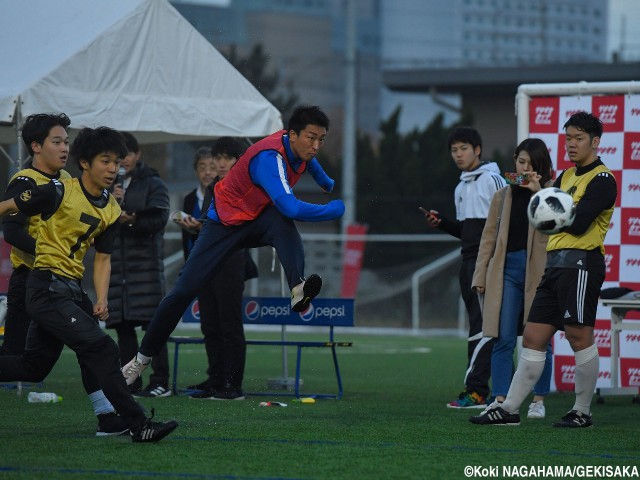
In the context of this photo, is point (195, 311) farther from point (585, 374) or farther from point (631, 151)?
point (585, 374)

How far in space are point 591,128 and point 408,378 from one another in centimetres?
524

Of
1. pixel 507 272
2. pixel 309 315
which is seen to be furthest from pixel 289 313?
pixel 507 272

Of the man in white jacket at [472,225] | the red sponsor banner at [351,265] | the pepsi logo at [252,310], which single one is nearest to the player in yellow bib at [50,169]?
the man in white jacket at [472,225]

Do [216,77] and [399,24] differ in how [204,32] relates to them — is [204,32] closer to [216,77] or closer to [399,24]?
[216,77]

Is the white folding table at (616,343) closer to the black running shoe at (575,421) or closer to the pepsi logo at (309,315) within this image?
the black running shoe at (575,421)

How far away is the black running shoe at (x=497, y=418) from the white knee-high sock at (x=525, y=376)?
0.11 feet

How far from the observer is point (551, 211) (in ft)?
23.1

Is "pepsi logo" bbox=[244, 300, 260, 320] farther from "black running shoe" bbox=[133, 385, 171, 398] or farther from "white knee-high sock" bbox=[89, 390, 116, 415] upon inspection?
"white knee-high sock" bbox=[89, 390, 116, 415]

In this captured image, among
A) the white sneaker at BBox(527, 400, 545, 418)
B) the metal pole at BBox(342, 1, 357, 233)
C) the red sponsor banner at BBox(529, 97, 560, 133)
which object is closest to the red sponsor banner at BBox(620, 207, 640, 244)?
the red sponsor banner at BBox(529, 97, 560, 133)

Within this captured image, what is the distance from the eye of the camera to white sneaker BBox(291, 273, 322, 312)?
7422 millimetres

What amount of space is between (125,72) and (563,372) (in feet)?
15.1

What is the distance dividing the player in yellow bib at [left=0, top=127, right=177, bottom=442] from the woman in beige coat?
2.77 meters

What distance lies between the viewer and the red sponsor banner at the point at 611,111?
10.2 m

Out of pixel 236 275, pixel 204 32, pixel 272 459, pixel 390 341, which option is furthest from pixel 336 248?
pixel 272 459
